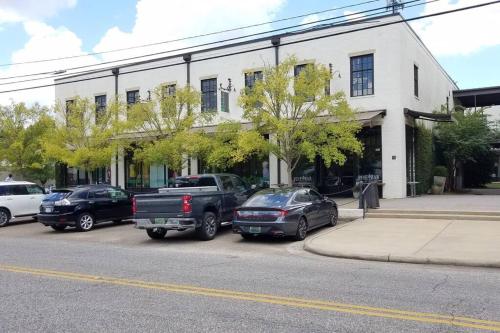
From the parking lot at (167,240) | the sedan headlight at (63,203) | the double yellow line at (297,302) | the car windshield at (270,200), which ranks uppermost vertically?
the car windshield at (270,200)

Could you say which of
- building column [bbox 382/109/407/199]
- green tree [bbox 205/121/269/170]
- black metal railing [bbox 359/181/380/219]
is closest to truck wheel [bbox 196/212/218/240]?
green tree [bbox 205/121/269/170]

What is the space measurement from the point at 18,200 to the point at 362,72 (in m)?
16.1

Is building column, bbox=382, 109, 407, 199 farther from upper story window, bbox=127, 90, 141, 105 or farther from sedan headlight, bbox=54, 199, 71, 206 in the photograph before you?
upper story window, bbox=127, 90, 141, 105

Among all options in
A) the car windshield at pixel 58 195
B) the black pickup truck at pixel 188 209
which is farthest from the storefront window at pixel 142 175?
the black pickup truck at pixel 188 209

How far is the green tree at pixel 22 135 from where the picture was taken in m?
26.7

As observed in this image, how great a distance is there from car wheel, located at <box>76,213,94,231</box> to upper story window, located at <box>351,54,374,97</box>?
13188 millimetres

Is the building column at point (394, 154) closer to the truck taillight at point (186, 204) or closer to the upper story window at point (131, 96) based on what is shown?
the truck taillight at point (186, 204)

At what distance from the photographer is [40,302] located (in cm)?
667

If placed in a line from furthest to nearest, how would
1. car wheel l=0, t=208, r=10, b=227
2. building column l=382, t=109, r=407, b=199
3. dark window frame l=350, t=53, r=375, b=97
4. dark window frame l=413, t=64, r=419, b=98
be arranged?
dark window frame l=413, t=64, r=419, b=98
dark window frame l=350, t=53, r=375, b=97
building column l=382, t=109, r=407, b=199
car wheel l=0, t=208, r=10, b=227

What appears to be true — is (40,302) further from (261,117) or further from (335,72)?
(335,72)

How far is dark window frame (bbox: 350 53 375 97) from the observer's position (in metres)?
22.4

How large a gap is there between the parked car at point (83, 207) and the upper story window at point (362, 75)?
11865 mm

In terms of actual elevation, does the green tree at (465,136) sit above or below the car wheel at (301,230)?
above

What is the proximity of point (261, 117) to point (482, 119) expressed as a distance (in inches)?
559
